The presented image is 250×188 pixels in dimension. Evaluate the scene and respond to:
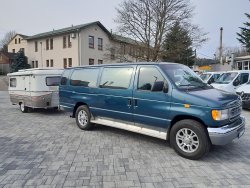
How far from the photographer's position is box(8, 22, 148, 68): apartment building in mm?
28469

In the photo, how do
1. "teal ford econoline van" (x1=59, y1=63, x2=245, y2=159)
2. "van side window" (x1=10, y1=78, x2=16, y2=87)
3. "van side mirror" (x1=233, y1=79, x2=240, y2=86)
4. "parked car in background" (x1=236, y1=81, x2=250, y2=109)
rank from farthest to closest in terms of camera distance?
"van side mirror" (x1=233, y1=79, x2=240, y2=86) → "van side window" (x1=10, y1=78, x2=16, y2=87) → "parked car in background" (x1=236, y1=81, x2=250, y2=109) → "teal ford econoline van" (x1=59, y1=63, x2=245, y2=159)

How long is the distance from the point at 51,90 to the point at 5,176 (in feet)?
21.3

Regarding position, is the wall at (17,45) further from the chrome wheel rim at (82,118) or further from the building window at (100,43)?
the chrome wheel rim at (82,118)

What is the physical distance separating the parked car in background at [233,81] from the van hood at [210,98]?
8379 millimetres

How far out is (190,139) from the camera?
5051 mm

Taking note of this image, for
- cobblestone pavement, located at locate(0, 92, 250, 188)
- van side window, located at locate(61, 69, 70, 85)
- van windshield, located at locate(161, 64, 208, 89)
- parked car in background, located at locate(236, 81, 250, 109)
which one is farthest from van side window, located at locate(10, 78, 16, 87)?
parked car in background, located at locate(236, 81, 250, 109)

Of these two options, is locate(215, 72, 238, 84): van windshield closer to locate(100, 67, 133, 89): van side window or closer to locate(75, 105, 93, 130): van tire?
locate(100, 67, 133, 89): van side window

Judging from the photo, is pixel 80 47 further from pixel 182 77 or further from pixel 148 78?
pixel 182 77

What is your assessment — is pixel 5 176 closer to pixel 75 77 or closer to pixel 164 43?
pixel 75 77

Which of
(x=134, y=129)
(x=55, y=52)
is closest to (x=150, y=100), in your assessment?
(x=134, y=129)

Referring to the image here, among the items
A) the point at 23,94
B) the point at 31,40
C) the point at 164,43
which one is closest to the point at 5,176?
the point at 23,94

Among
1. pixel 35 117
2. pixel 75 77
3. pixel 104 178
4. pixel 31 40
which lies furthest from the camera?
pixel 31 40

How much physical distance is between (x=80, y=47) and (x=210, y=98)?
28205 mm

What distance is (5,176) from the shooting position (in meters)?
4.27
